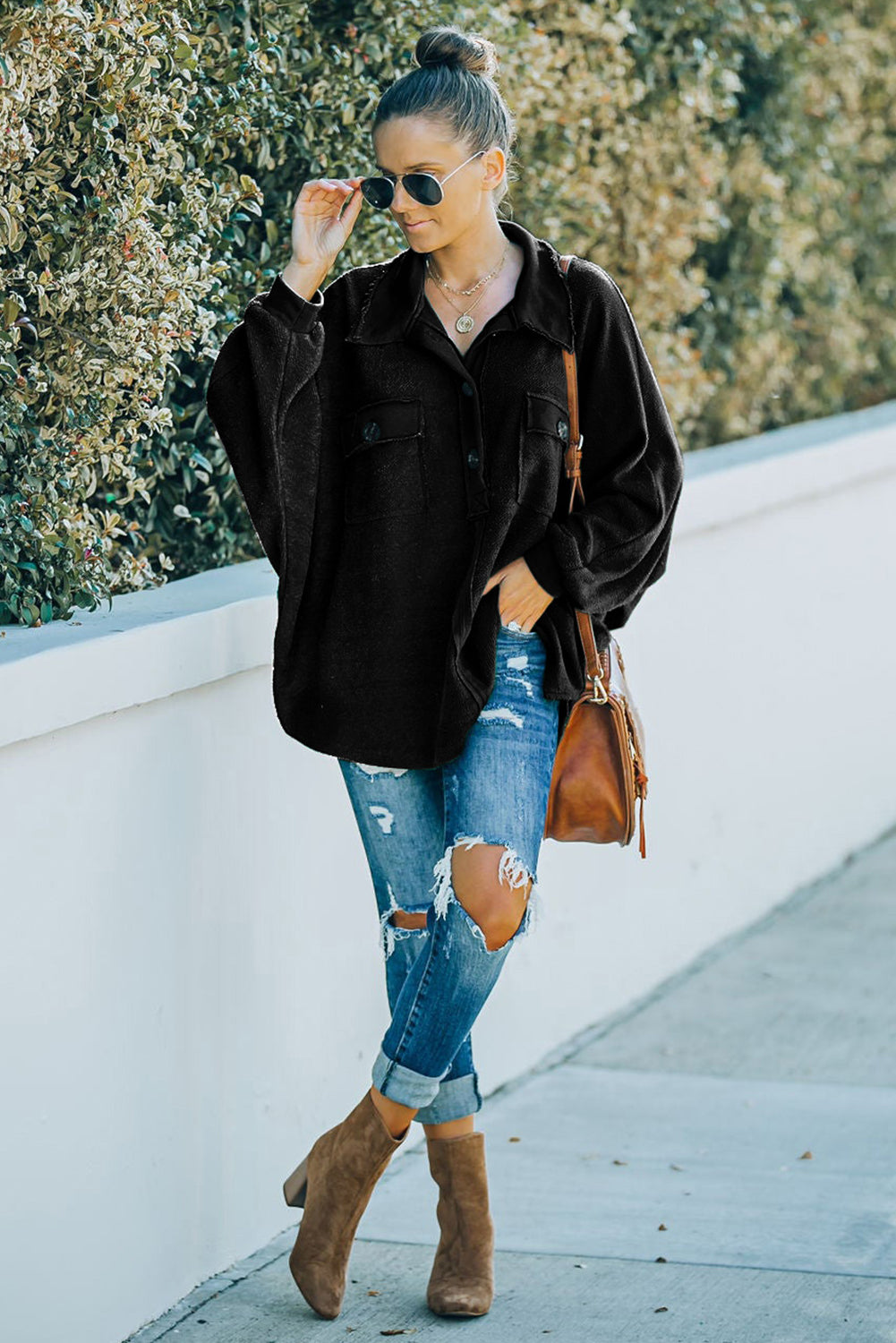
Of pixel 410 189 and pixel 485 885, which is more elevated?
pixel 410 189

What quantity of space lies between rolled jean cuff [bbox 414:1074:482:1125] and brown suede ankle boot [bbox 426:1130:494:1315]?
0.04m

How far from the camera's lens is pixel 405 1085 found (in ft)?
11.4

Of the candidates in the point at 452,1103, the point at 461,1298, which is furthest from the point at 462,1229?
the point at 452,1103

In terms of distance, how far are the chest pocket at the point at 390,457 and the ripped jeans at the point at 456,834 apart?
270mm

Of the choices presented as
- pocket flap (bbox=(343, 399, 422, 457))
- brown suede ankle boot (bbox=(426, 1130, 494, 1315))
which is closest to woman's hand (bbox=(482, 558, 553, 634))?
pocket flap (bbox=(343, 399, 422, 457))

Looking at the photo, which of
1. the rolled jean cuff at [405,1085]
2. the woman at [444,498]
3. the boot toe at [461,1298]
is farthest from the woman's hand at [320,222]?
the boot toe at [461,1298]

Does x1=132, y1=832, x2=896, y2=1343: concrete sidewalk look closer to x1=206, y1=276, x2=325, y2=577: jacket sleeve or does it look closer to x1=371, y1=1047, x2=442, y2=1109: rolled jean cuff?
x1=371, y1=1047, x2=442, y2=1109: rolled jean cuff

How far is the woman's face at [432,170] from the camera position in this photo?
3295 millimetres

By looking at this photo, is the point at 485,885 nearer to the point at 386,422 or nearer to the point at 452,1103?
the point at 452,1103

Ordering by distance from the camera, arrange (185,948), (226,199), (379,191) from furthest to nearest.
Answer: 1. (226,199)
2. (185,948)
3. (379,191)

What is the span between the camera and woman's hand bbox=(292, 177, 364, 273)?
3.37 meters

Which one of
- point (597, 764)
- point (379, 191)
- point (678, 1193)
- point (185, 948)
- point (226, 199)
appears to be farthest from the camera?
point (678, 1193)

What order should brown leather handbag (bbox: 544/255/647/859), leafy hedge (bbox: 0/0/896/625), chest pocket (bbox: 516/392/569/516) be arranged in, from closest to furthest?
chest pocket (bbox: 516/392/569/516) < brown leather handbag (bbox: 544/255/647/859) < leafy hedge (bbox: 0/0/896/625)

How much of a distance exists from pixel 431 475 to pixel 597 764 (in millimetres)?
561
